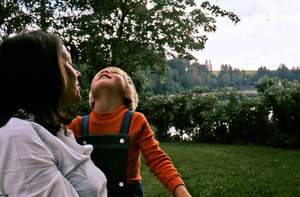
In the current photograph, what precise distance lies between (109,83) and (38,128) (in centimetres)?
86

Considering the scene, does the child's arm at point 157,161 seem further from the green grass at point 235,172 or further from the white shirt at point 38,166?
the green grass at point 235,172

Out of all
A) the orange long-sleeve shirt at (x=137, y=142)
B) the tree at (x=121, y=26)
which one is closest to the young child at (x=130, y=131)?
the orange long-sleeve shirt at (x=137, y=142)

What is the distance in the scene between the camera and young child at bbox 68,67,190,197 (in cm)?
143

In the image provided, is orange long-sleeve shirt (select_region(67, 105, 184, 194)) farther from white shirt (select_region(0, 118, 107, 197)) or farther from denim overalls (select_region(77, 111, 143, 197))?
white shirt (select_region(0, 118, 107, 197))

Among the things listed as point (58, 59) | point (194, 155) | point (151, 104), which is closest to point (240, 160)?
point (194, 155)

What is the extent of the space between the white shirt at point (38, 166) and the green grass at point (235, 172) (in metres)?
Answer: 3.49

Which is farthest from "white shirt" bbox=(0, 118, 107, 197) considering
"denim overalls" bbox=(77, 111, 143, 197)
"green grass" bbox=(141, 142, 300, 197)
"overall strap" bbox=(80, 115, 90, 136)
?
"green grass" bbox=(141, 142, 300, 197)

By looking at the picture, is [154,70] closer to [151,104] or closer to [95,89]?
[151,104]

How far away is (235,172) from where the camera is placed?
545 cm

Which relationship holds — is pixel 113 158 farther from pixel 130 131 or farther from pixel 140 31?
pixel 140 31

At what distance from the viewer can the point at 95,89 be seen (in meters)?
1.68

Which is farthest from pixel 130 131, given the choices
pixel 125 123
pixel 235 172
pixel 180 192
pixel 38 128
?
pixel 235 172

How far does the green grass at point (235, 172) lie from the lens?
4.32m

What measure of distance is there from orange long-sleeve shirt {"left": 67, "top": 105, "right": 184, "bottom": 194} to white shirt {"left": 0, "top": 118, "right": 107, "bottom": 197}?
576 mm
